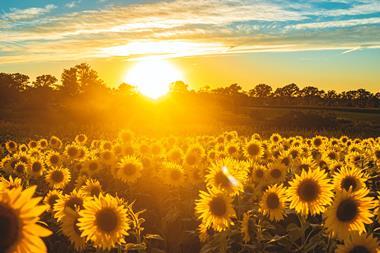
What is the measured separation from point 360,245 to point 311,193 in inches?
55.3

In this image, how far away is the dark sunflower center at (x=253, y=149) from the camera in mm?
11641

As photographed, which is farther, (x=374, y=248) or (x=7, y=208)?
(x=374, y=248)

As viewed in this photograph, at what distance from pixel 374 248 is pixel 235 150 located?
8.15 metres

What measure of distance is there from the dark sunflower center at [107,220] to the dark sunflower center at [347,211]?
94.8 inches

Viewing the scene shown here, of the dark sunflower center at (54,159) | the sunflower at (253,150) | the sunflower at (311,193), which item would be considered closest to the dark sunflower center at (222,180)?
the sunflower at (311,193)

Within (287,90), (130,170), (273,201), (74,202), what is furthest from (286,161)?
(287,90)

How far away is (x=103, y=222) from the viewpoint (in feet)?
14.9

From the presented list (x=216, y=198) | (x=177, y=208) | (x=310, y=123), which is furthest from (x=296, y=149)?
(x=310, y=123)

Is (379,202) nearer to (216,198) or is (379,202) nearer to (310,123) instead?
(216,198)

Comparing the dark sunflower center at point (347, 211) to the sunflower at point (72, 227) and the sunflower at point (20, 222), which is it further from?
the sunflower at point (20, 222)

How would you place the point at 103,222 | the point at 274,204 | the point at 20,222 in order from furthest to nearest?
the point at 274,204 < the point at 103,222 < the point at 20,222

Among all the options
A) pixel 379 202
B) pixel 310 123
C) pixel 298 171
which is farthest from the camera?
pixel 310 123

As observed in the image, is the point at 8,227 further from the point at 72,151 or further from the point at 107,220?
the point at 72,151

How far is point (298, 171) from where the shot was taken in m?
8.85
